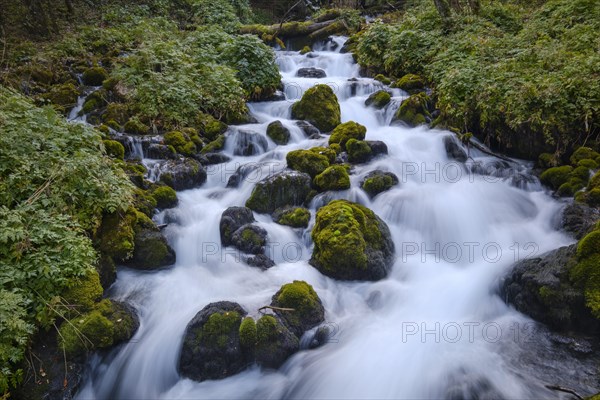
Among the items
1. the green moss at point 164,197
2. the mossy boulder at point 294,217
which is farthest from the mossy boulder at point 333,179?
the green moss at point 164,197

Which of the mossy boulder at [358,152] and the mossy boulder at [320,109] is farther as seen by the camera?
the mossy boulder at [320,109]

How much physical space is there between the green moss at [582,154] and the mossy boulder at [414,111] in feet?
12.1

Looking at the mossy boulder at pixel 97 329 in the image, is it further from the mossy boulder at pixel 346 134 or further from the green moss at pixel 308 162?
the mossy boulder at pixel 346 134

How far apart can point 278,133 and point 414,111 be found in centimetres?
383

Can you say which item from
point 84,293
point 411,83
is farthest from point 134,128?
point 411,83

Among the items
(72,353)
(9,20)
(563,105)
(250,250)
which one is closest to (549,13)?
(563,105)

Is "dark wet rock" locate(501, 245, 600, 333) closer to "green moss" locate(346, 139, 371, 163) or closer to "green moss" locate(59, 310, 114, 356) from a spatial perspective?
"green moss" locate(346, 139, 371, 163)

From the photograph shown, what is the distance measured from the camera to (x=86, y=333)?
4.50 metres

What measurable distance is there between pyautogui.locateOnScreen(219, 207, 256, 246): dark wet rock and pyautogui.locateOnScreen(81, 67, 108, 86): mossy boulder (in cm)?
718

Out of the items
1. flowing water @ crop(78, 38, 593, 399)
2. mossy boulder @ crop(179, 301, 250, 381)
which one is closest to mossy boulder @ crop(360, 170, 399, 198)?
flowing water @ crop(78, 38, 593, 399)

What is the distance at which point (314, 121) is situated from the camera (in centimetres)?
1095

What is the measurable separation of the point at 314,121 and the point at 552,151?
5726mm

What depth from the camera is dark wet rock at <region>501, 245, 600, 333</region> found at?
4.77 meters

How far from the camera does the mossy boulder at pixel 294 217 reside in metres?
7.18
